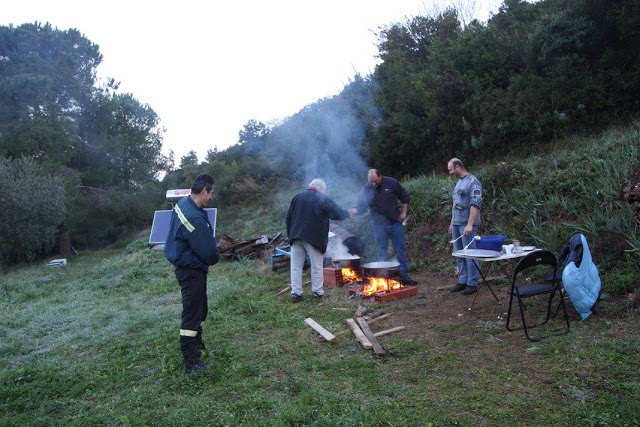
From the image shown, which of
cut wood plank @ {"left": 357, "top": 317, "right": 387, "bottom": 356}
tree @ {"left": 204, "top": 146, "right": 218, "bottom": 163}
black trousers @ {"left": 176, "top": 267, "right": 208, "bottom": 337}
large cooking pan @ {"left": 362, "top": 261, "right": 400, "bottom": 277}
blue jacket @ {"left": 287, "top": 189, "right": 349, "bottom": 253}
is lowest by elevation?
cut wood plank @ {"left": 357, "top": 317, "right": 387, "bottom": 356}

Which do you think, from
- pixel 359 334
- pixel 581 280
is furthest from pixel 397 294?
pixel 581 280

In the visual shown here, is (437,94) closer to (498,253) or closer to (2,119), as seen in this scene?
(498,253)

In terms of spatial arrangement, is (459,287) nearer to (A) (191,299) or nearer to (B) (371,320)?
(B) (371,320)

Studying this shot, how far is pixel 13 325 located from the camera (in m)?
6.65

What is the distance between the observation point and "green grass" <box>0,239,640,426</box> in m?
3.17

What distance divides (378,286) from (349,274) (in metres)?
0.95

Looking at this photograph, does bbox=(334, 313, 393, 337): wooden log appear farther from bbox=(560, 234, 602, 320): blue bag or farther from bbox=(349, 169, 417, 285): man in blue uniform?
bbox=(560, 234, 602, 320): blue bag

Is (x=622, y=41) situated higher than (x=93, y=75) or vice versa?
(x=93, y=75)

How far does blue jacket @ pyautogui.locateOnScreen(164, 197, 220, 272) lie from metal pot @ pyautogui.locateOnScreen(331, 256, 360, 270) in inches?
142

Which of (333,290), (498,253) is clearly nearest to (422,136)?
(333,290)

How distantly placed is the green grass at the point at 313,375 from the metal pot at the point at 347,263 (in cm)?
141

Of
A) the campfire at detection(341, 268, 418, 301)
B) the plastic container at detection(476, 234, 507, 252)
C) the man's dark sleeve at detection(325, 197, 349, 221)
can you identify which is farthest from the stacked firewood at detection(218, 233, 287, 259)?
the plastic container at detection(476, 234, 507, 252)

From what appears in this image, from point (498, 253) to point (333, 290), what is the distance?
9.24ft

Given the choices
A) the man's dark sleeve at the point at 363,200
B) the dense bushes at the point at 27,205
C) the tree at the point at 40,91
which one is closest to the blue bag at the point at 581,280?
the man's dark sleeve at the point at 363,200
